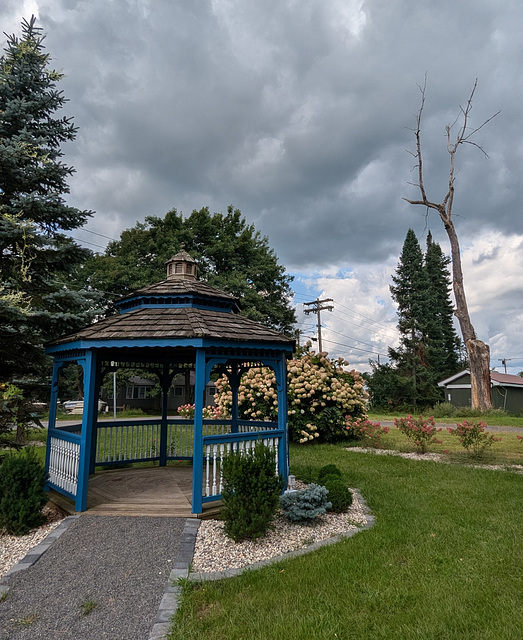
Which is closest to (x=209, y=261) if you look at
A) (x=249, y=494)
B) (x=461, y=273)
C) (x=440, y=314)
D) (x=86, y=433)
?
(x=461, y=273)

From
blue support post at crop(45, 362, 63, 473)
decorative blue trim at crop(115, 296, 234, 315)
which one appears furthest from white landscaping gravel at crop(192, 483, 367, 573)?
decorative blue trim at crop(115, 296, 234, 315)

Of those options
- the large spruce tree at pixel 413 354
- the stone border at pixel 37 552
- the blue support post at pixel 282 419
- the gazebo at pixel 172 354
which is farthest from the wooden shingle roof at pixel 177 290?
the large spruce tree at pixel 413 354

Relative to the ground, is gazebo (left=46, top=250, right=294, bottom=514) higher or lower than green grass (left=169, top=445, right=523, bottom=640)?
higher

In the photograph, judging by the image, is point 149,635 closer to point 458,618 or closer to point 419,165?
point 458,618

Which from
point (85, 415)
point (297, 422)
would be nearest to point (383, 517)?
point (85, 415)

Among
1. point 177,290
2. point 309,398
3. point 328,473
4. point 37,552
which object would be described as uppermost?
point 177,290

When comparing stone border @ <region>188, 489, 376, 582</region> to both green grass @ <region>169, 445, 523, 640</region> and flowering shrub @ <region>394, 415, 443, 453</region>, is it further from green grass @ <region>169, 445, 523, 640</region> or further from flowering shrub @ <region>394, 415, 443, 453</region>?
flowering shrub @ <region>394, 415, 443, 453</region>

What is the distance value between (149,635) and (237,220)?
28.2 metres

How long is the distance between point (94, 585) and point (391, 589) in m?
2.81

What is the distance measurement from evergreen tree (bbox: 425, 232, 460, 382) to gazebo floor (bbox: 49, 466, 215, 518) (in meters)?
33.2

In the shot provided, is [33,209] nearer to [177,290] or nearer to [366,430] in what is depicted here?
[177,290]

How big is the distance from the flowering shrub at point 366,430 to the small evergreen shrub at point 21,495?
10.1 m

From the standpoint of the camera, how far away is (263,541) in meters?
4.82

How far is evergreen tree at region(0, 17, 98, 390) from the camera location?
7355 mm
